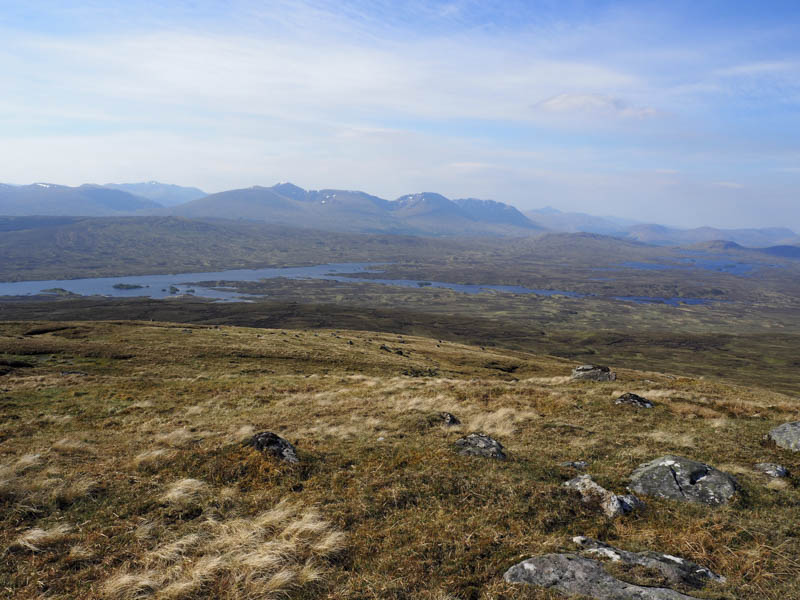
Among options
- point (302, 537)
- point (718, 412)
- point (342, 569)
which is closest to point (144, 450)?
point (302, 537)

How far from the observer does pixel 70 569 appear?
9250 mm

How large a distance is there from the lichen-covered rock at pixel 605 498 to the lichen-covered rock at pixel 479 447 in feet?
10.0

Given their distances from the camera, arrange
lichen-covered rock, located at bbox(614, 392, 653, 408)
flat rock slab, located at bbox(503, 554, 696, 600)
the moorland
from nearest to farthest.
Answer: flat rock slab, located at bbox(503, 554, 696, 600)
the moorland
lichen-covered rock, located at bbox(614, 392, 653, 408)

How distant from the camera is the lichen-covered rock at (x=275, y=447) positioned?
14.9m

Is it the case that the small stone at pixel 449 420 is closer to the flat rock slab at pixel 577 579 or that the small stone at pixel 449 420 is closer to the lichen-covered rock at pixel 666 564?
the lichen-covered rock at pixel 666 564

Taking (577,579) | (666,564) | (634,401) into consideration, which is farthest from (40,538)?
(634,401)

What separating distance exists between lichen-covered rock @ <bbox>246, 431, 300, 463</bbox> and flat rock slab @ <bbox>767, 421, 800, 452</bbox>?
19.9 m

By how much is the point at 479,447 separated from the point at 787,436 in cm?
1340

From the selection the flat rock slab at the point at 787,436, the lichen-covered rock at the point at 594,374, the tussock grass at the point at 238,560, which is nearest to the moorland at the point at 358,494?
the tussock grass at the point at 238,560

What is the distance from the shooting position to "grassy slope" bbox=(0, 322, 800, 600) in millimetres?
9102

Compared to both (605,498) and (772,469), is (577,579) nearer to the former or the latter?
(605,498)

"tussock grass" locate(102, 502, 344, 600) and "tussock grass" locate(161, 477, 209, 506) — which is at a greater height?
"tussock grass" locate(102, 502, 344, 600)

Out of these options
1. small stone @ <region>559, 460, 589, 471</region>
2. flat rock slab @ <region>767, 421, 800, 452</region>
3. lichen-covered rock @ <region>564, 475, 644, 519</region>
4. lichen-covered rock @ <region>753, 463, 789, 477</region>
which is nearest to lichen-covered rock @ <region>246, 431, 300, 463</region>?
lichen-covered rock @ <region>564, 475, 644, 519</region>

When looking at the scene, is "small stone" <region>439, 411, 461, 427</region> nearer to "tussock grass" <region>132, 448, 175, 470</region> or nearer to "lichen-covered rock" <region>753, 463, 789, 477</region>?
"lichen-covered rock" <region>753, 463, 789, 477</region>
